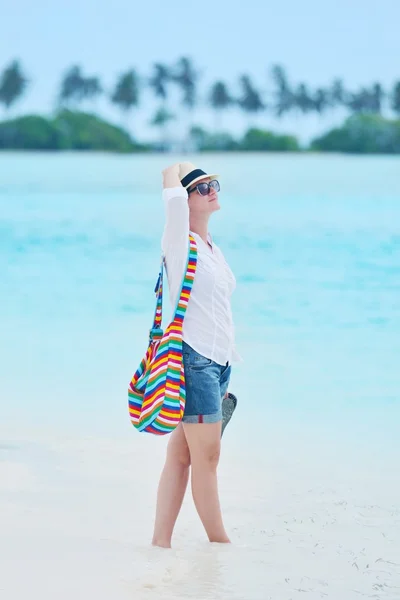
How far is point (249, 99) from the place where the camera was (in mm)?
123625

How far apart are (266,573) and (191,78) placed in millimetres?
123839

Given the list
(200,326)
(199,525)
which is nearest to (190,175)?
(200,326)

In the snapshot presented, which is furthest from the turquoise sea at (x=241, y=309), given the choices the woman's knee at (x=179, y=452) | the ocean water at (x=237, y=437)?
the woman's knee at (x=179, y=452)

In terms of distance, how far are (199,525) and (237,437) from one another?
2.32 meters

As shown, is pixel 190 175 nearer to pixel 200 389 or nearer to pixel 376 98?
pixel 200 389

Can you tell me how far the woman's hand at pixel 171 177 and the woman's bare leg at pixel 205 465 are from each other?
0.87 m

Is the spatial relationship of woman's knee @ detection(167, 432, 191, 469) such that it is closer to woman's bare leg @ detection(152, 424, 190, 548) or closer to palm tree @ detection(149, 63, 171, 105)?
woman's bare leg @ detection(152, 424, 190, 548)

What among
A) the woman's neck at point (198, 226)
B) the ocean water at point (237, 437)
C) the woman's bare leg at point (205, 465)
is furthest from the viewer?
the ocean water at point (237, 437)

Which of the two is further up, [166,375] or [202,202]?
[202,202]

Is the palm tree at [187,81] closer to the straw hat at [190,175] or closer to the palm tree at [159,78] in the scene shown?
the palm tree at [159,78]

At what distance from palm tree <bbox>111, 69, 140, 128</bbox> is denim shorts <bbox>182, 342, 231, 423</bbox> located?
118 metres

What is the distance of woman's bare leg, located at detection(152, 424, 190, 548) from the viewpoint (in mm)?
4488

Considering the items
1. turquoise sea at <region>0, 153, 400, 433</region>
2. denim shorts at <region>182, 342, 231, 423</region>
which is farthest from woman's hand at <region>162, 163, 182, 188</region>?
turquoise sea at <region>0, 153, 400, 433</region>

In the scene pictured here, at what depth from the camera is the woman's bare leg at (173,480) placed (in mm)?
4488
